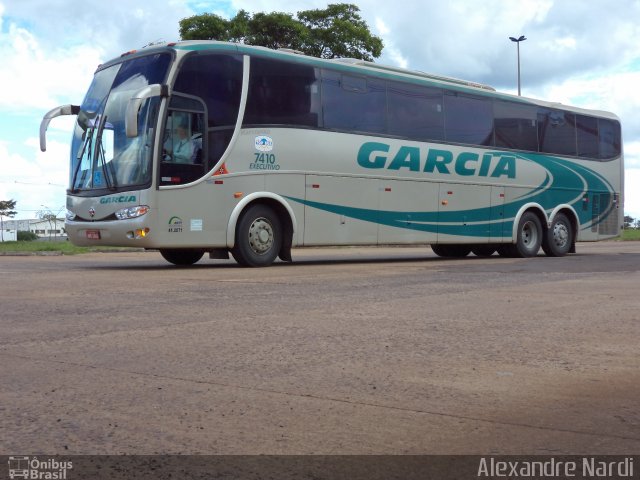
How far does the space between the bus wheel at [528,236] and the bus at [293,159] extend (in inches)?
1.2

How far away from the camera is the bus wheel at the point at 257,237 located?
1398 cm

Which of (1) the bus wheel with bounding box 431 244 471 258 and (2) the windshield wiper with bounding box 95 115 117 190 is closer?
(2) the windshield wiper with bounding box 95 115 117 190

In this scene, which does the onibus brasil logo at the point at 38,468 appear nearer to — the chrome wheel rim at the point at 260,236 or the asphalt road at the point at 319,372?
the asphalt road at the point at 319,372

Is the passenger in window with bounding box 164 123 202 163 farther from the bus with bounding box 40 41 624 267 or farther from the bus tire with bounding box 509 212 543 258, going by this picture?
the bus tire with bounding box 509 212 543 258

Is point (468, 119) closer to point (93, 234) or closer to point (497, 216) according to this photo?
point (497, 216)

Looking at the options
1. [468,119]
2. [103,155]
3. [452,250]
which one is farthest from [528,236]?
[103,155]

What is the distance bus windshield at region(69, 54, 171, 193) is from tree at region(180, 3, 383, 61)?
24329 mm

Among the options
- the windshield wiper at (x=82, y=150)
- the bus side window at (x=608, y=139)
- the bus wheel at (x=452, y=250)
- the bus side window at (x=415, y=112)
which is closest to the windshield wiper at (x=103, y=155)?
the windshield wiper at (x=82, y=150)

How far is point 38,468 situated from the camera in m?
2.98

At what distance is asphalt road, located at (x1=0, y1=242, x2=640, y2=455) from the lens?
3420 mm

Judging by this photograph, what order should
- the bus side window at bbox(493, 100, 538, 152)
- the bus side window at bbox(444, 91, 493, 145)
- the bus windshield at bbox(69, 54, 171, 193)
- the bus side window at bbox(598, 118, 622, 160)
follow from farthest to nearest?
the bus side window at bbox(598, 118, 622, 160) → the bus side window at bbox(493, 100, 538, 152) → the bus side window at bbox(444, 91, 493, 145) → the bus windshield at bbox(69, 54, 171, 193)

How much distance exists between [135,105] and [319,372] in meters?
8.83

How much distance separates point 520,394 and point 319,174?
11284 millimetres

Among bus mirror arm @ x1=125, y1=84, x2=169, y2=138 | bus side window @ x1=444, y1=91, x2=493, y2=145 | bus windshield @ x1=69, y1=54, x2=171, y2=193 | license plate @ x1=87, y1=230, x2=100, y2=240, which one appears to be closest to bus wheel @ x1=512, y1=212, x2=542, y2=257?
bus side window @ x1=444, y1=91, x2=493, y2=145
